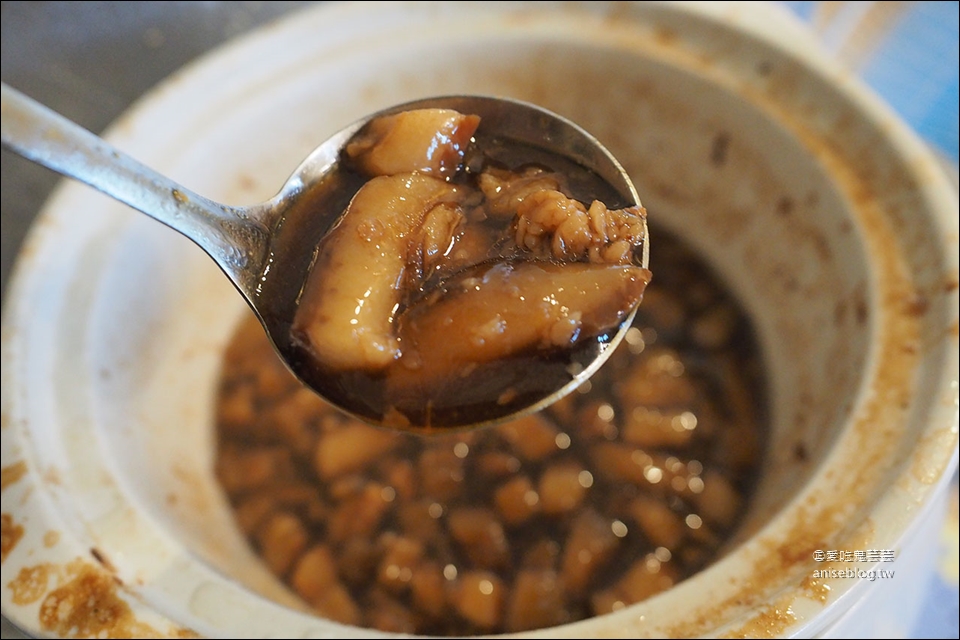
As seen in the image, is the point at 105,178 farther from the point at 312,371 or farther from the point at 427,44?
the point at 427,44

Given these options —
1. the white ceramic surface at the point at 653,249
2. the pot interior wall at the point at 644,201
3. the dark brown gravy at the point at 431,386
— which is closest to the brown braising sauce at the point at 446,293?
the dark brown gravy at the point at 431,386

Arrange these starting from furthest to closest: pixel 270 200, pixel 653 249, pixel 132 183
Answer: pixel 653 249
pixel 270 200
pixel 132 183

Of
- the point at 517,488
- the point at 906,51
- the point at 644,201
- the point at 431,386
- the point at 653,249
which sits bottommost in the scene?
the point at 517,488

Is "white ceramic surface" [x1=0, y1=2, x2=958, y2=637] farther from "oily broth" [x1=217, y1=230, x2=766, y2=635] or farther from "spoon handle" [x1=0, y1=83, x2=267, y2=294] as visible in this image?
"spoon handle" [x1=0, y1=83, x2=267, y2=294]

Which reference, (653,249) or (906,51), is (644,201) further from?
(906,51)

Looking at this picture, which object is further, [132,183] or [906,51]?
[906,51]

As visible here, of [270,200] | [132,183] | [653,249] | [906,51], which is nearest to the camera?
[132,183]

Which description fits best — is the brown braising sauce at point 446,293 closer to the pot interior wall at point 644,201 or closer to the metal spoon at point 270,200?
the metal spoon at point 270,200

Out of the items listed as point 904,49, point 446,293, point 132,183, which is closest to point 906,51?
point 904,49
